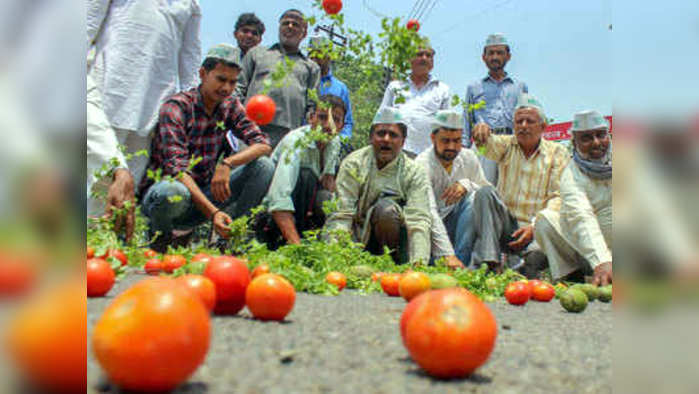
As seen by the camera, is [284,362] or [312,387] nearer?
[312,387]

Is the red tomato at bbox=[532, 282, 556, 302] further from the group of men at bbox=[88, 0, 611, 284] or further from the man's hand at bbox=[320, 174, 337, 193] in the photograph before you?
the man's hand at bbox=[320, 174, 337, 193]

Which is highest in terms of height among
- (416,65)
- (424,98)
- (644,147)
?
(416,65)

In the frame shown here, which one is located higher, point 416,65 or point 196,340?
point 416,65

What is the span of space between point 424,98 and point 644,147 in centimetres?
585

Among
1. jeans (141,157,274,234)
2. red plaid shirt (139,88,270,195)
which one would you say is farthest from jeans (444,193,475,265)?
red plaid shirt (139,88,270,195)

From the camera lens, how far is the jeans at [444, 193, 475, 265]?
478 centimetres

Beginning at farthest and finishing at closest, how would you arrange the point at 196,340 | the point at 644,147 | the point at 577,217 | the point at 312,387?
the point at 577,217 < the point at 312,387 < the point at 196,340 < the point at 644,147

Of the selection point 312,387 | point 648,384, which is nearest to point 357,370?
point 312,387

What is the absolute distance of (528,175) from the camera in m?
5.10

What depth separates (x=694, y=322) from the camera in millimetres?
479

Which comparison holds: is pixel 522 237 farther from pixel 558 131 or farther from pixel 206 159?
pixel 558 131

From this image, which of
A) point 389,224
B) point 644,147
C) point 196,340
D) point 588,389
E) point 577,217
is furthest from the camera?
point 389,224

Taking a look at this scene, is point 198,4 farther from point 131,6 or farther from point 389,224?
point 389,224

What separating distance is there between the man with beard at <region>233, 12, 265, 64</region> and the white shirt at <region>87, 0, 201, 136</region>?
1288 mm
